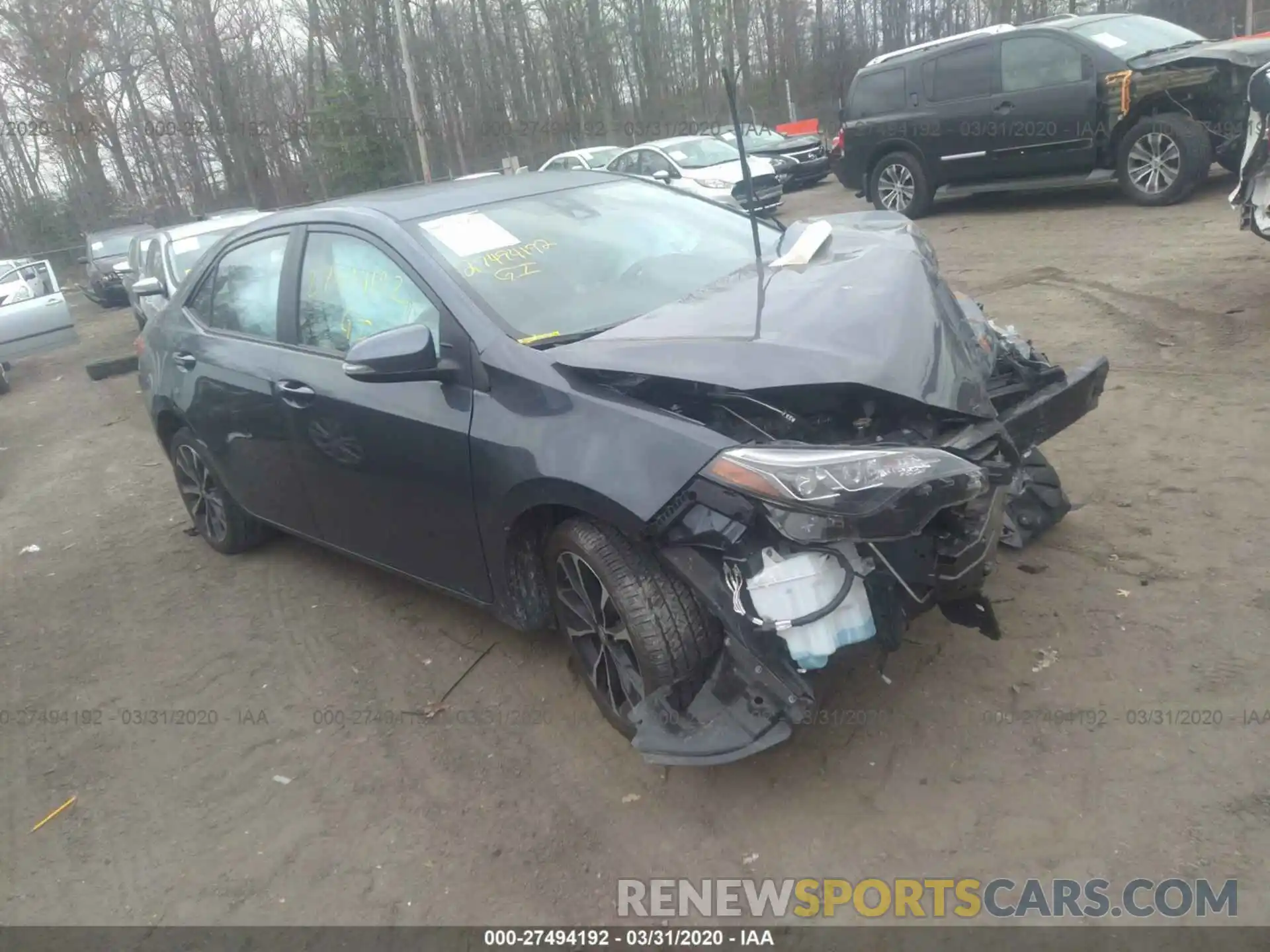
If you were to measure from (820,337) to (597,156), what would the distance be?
59.1ft

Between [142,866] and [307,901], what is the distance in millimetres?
673

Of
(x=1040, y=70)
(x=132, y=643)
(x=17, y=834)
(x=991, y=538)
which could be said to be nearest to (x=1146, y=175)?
(x=1040, y=70)

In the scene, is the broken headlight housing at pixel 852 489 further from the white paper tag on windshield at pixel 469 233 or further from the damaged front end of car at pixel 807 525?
the white paper tag on windshield at pixel 469 233

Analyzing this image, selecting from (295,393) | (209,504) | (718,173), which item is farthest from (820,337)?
(718,173)

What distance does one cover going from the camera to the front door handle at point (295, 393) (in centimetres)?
394

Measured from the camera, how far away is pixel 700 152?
1655 cm

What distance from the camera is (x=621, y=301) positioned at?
11.6ft

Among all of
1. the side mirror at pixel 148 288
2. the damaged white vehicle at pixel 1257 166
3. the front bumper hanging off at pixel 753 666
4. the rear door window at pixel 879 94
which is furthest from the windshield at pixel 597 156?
the front bumper hanging off at pixel 753 666

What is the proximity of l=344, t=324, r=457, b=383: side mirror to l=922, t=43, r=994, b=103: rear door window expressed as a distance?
960cm

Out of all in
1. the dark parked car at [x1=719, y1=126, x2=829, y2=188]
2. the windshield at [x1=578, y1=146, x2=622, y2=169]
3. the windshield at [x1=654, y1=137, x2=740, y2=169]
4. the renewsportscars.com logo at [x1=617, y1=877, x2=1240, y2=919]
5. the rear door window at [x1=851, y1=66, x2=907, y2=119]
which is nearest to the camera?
the renewsportscars.com logo at [x1=617, y1=877, x2=1240, y2=919]

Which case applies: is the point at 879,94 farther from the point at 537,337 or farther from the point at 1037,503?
the point at 537,337

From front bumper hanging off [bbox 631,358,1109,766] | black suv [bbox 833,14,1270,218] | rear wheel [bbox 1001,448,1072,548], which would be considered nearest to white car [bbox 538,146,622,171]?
black suv [bbox 833,14,1270,218]

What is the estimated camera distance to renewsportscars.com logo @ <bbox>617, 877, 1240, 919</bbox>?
240 cm

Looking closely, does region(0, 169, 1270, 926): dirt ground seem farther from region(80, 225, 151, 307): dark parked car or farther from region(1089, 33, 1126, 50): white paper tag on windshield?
region(80, 225, 151, 307): dark parked car
